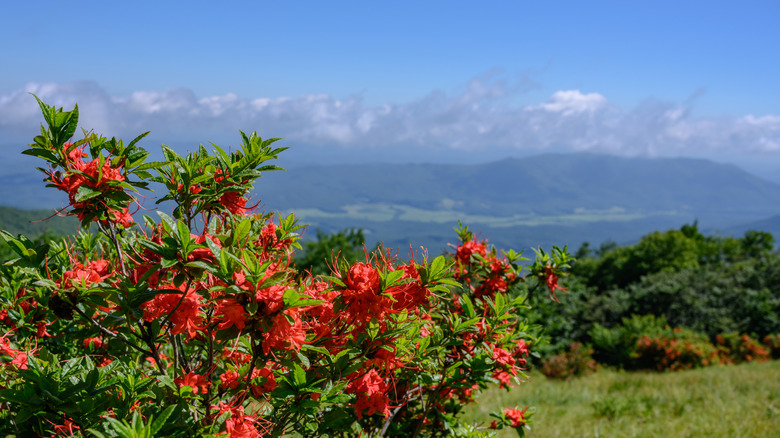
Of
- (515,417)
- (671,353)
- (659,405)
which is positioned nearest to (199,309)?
(515,417)

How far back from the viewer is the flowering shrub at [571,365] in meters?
13.6

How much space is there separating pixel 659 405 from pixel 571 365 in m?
5.71

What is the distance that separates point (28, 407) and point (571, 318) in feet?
60.2

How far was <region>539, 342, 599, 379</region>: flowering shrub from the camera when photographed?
13633 mm

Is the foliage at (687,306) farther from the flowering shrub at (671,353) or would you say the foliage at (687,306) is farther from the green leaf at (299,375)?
the green leaf at (299,375)

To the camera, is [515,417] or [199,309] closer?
[199,309]

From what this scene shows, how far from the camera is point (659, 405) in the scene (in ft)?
27.1

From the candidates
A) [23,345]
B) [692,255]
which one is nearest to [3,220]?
[23,345]

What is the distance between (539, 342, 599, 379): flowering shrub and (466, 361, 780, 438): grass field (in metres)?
1.71

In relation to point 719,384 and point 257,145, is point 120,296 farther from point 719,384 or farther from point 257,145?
point 719,384

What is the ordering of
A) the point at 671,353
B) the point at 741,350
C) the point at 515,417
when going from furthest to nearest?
the point at 741,350, the point at 671,353, the point at 515,417

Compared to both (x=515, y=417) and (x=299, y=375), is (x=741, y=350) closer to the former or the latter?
(x=515, y=417)

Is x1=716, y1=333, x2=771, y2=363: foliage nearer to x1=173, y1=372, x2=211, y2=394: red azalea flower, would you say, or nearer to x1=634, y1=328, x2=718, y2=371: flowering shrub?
x1=634, y1=328, x2=718, y2=371: flowering shrub

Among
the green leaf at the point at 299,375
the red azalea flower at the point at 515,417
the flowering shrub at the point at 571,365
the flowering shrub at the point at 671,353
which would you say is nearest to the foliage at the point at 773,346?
the flowering shrub at the point at 671,353
